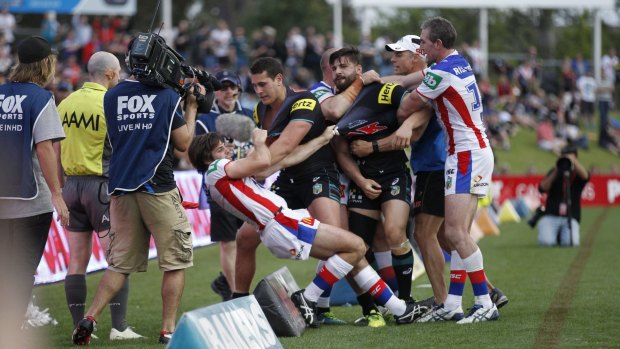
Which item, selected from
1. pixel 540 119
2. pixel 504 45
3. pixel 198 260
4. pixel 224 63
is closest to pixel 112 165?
pixel 198 260

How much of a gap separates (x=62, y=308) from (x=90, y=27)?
717 inches

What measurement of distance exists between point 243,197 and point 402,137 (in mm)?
1449

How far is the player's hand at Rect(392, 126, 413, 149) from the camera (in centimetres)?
831

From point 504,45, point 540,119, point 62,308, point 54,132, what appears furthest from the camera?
point 504,45

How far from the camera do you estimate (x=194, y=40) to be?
28.6 metres

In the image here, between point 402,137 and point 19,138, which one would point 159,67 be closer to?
point 19,138

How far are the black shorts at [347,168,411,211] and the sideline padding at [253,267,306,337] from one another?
110 centimetres

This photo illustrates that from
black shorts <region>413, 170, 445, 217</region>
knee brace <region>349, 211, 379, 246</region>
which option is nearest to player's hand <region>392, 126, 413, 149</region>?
black shorts <region>413, 170, 445, 217</region>

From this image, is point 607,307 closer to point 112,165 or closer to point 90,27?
point 112,165

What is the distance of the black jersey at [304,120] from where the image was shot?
8242mm

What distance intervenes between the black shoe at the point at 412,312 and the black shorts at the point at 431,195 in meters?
0.79

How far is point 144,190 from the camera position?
7.62 metres

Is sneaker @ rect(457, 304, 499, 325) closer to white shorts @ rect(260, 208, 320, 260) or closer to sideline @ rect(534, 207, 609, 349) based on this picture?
sideline @ rect(534, 207, 609, 349)

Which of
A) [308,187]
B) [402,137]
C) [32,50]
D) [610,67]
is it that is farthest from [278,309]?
[610,67]
